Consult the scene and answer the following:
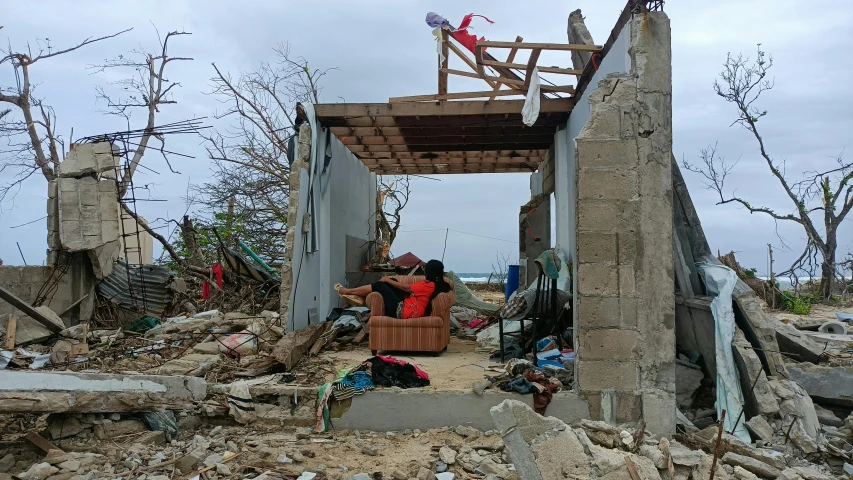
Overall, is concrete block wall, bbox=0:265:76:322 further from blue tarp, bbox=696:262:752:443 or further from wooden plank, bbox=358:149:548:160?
blue tarp, bbox=696:262:752:443

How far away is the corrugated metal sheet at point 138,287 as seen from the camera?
970 cm

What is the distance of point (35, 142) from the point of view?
15.0 m

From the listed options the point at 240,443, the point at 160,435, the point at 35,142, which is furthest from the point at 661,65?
the point at 35,142

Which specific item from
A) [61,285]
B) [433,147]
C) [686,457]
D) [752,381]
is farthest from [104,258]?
[752,381]

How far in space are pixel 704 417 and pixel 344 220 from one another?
632 centimetres

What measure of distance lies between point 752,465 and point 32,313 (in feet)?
25.9

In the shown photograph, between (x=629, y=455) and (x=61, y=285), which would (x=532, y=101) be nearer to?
(x=629, y=455)

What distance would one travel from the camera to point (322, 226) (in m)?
8.51

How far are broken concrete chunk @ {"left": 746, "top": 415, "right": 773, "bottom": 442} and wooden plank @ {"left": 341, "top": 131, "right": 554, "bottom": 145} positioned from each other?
527 cm

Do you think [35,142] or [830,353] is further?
[35,142]

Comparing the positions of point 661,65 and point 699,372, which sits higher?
point 661,65

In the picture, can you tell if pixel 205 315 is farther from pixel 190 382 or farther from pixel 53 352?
pixel 190 382

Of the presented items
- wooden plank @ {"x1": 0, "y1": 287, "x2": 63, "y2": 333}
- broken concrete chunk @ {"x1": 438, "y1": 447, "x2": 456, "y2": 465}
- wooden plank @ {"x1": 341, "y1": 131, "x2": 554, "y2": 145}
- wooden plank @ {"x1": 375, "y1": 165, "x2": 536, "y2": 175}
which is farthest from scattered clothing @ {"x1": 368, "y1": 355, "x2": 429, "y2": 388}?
wooden plank @ {"x1": 375, "y1": 165, "x2": 536, "y2": 175}

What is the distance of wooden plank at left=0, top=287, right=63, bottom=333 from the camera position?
23.5 ft
